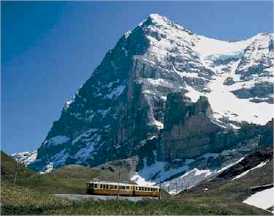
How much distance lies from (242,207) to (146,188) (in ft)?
66.7

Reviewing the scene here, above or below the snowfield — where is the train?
below

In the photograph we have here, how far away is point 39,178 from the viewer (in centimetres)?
13925

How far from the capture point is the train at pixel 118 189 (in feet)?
355

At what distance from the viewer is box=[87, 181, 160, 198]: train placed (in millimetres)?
108125

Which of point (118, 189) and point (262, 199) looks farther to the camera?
point (262, 199)

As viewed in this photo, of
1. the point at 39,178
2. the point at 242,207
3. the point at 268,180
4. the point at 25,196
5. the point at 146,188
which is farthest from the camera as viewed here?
the point at 268,180

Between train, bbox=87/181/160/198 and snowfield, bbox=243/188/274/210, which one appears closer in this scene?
train, bbox=87/181/160/198

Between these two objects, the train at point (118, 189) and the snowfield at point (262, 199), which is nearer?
the train at point (118, 189)

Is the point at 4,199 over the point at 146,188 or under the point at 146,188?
under

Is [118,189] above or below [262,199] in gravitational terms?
below

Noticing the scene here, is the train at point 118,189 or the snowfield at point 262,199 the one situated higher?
the snowfield at point 262,199

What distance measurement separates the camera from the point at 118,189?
11188 centimetres

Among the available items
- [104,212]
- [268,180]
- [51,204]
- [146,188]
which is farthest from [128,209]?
[268,180]

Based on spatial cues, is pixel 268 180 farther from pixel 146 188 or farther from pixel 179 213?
pixel 179 213
